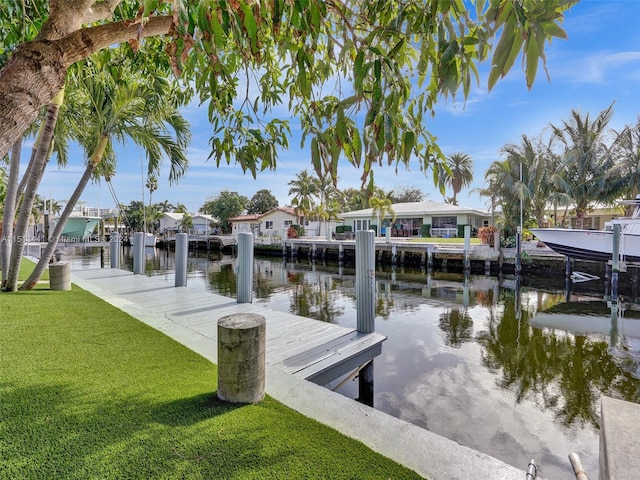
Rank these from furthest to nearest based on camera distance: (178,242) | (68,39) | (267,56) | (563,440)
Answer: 1. (178,242)
2. (563,440)
3. (267,56)
4. (68,39)

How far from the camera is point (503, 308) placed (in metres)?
11.0

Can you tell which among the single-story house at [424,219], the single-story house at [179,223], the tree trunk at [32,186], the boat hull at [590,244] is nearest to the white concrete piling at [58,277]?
the tree trunk at [32,186]

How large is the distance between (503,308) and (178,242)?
32.1 ft

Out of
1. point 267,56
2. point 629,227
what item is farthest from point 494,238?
point 267,56

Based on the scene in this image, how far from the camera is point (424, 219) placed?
33.2 m

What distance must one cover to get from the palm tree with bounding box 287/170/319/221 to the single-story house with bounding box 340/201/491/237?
5.70 m

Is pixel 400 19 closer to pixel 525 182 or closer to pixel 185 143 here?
pixel 185 143

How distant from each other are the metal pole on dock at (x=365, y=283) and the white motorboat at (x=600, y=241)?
554 inches

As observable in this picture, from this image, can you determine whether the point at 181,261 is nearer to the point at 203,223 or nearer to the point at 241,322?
the point at 241,322

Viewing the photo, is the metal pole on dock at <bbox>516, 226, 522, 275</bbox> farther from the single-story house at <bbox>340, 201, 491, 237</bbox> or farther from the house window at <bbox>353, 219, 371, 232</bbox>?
the house window at <bbox>353, 219, 371, 232</bbox>

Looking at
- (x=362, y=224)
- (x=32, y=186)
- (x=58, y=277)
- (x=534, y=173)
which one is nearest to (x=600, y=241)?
(x=534, y=173)

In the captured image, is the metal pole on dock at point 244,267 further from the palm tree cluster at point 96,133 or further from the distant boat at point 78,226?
the distant boat at point 78,226

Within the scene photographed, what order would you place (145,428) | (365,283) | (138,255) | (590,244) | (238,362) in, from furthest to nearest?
(590,244)
(138,255)
(365,283)
(238,362)
(145,428)

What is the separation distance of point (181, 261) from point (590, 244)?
637 inches
